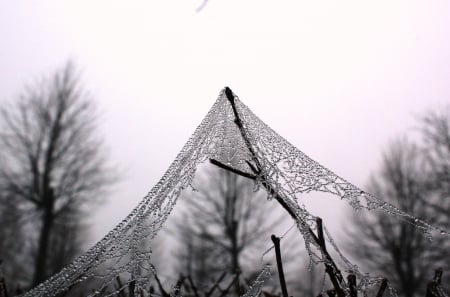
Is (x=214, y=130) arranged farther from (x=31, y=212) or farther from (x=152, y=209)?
(x=31, y=212)

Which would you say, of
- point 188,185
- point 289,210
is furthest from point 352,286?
point 188,185

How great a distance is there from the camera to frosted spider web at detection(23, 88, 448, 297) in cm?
129

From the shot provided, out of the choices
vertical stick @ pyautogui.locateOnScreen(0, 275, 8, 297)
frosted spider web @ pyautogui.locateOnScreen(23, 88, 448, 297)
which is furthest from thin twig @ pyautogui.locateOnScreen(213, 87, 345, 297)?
vertical stick @ pyautogui.locateOnScreen(0, 275, 8, 297)

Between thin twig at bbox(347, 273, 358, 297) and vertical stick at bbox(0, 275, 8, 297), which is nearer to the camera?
thin twig at bbox(347, 273, 358, 297)

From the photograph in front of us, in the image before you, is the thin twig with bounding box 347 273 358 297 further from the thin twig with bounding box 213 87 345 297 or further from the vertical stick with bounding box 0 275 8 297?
the vertical stick with bounding box 0 275 8 297

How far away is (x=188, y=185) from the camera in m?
1.39

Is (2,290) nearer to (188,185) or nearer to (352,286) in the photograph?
(188,185)

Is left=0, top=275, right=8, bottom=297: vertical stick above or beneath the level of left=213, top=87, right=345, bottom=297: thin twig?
beneath

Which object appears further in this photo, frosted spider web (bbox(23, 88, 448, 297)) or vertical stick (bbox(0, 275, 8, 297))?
vertical stick (bbox(0, 275, 8, 297))

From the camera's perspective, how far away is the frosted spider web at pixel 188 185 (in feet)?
4.23

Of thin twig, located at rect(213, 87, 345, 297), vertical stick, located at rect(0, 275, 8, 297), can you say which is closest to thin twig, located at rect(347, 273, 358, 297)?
thin twig, located at rect(213, 87, 345, 297)

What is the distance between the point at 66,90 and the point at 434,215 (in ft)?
48.6

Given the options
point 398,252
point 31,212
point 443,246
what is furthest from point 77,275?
point 398,252

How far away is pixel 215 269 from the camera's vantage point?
1677 cm
